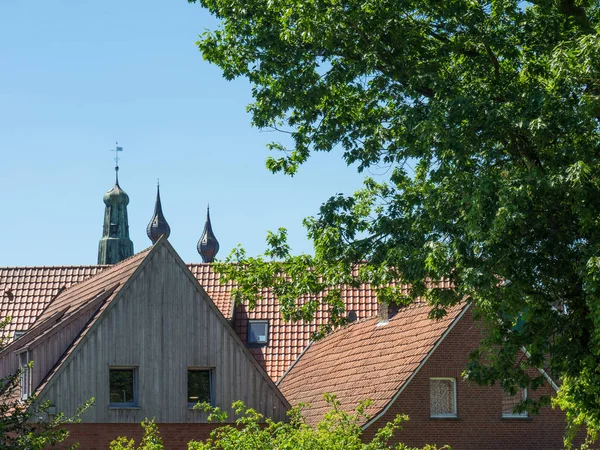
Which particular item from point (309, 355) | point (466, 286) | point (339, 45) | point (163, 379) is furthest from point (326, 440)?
point (309, 355)

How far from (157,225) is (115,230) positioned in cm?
512

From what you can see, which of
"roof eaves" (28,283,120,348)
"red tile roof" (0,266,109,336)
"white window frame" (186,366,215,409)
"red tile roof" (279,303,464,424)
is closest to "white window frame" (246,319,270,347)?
"red tile roof" (279,303,464,424)

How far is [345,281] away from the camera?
22.2 meters

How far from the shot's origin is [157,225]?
313 feet

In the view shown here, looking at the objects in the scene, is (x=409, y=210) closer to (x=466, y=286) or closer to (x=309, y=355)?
(x=466, y=286)

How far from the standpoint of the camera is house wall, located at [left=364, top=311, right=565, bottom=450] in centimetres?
3102

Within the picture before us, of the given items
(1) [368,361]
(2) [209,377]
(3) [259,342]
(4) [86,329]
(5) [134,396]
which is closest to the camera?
(4) [86,329]

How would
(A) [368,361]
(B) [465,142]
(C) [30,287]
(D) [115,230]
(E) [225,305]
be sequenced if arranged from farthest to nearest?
(D) [115,230] → (C) [30,287] → (E) [225,305] → (A) [368,361] → (B) [465,142]

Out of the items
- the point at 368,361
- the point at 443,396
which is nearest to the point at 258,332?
the point at 368,361

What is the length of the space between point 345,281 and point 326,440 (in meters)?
7.87

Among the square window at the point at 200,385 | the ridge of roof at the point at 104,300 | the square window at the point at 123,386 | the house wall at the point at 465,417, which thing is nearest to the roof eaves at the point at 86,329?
the ridge of roof at the point at 104,300

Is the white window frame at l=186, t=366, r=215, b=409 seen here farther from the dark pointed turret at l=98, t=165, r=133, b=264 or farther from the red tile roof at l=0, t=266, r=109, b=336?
the dark pointed turret at l=98, t=165, r=133, b=264

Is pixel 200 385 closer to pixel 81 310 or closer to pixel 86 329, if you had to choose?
pixel 86 329

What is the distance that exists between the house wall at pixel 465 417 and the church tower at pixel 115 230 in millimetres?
68056
